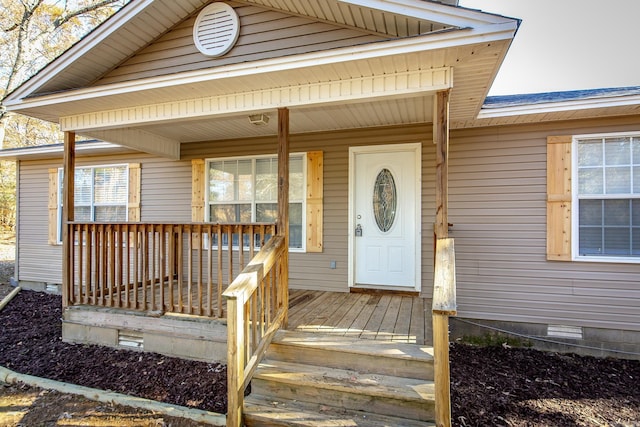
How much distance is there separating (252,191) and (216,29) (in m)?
2.58

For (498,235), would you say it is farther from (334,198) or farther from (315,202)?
(315,202)

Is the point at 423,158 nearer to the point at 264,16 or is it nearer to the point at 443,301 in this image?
the point at 264,16

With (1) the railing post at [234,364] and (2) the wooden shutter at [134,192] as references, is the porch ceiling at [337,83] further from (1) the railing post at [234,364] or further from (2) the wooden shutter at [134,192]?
(1) the railing post at [234,364]

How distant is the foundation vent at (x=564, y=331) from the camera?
4125 millimetres

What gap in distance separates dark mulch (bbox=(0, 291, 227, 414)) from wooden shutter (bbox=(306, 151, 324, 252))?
2249 millimetres

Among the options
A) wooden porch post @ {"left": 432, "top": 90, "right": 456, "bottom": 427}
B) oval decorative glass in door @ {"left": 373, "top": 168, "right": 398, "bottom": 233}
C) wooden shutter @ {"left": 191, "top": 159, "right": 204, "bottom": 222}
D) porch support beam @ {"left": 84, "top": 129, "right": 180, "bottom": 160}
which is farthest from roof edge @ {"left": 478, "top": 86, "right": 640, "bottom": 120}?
porch support beam @ {"left": 84, "top": 129, "right": 180, "bottom": 160}

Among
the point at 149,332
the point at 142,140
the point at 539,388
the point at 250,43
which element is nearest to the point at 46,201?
the point at 142,140

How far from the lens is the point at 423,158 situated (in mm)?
4719

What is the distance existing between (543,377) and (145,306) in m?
4.42

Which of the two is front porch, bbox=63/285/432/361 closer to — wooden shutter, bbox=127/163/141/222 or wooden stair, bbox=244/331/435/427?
wooden stair, bbox=244/331/435/427

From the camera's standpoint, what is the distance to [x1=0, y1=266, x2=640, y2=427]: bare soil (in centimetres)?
279

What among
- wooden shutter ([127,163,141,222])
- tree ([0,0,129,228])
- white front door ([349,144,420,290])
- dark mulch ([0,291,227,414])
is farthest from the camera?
tree ([0,0,129,228])

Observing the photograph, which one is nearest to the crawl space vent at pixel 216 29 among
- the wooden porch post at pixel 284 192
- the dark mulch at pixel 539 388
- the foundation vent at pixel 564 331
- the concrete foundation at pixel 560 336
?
the wooden porch post at pixel 284 192

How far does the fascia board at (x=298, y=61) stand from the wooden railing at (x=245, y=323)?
1.62 meters
